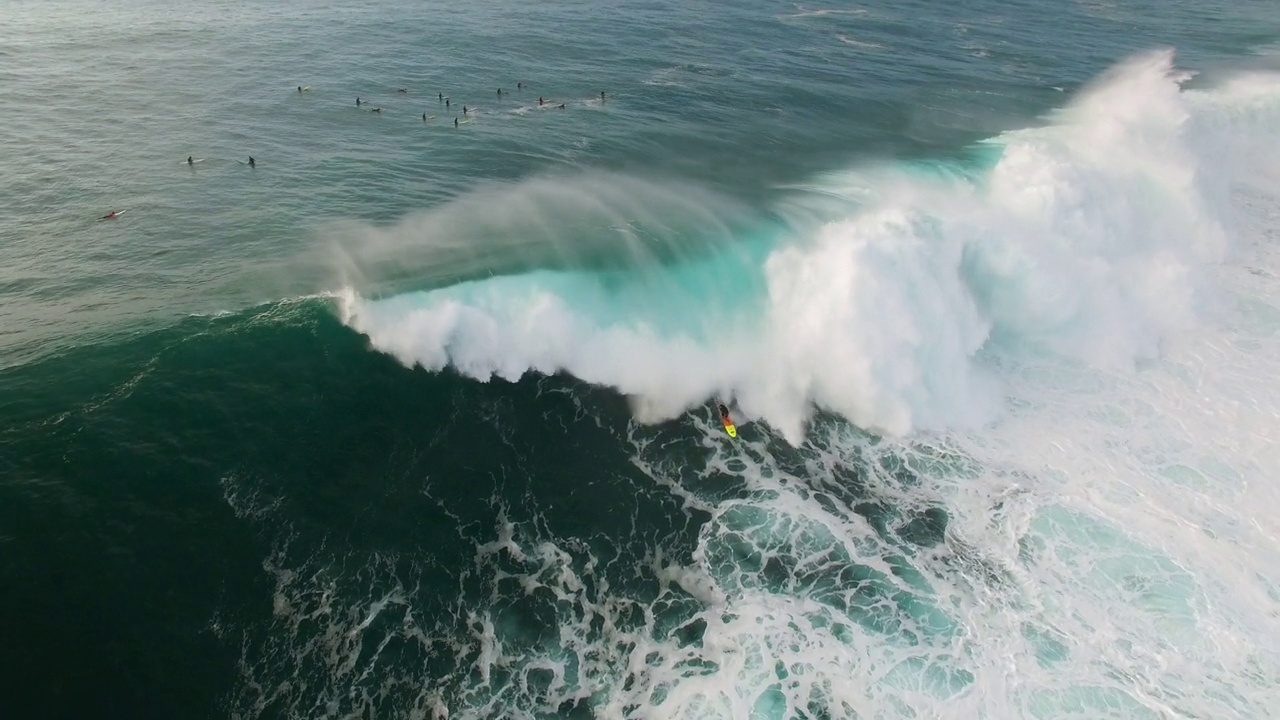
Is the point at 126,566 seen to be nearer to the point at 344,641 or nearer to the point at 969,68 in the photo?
the point at 344,641

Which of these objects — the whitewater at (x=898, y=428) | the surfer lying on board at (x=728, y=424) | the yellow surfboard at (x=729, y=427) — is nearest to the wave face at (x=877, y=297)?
the whitewater at (x=898, y=428)

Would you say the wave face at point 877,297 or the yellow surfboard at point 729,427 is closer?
the yellow surfboard at point 729,427

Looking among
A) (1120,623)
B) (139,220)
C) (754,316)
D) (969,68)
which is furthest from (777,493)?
(969,68)

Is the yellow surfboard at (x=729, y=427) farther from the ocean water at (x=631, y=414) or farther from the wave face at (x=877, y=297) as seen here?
the wave face at (x=877, y=297)

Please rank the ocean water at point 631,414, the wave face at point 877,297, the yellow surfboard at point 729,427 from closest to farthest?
the ocean water at point 631,414 < the yellow surfboard at point 729,427 < the wave face at point 877,297

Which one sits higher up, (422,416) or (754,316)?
(754,316)
